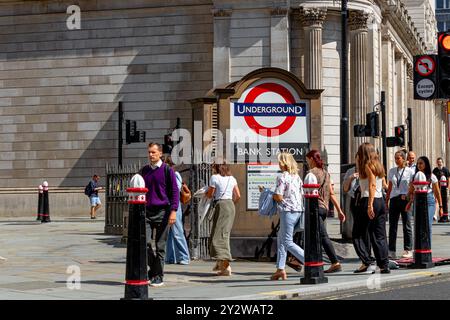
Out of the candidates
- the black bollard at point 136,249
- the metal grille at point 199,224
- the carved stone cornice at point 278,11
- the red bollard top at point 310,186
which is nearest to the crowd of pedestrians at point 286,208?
the red bollard top at point 310,186

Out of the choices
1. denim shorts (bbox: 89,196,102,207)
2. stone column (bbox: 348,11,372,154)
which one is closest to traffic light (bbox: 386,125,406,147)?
stone column (bbox: 348,11,372,154)

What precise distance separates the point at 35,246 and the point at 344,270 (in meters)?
8.20

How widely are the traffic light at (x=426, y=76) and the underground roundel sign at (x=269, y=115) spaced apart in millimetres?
2230

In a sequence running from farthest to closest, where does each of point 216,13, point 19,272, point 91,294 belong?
point 216,13
point 19,272
point 91,294

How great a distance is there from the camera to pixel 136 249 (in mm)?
10266

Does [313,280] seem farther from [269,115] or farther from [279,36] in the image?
[279,36]

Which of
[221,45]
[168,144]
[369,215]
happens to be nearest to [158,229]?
[369,215]

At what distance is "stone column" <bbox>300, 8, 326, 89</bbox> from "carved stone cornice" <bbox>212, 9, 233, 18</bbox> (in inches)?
119

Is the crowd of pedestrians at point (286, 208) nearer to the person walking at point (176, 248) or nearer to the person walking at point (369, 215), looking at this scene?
the person walking at point (369, 215)

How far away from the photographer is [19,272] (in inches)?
547

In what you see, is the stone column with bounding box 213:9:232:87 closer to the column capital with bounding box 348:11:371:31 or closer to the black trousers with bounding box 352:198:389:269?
the column capital with bounding box 348:11:371:31
